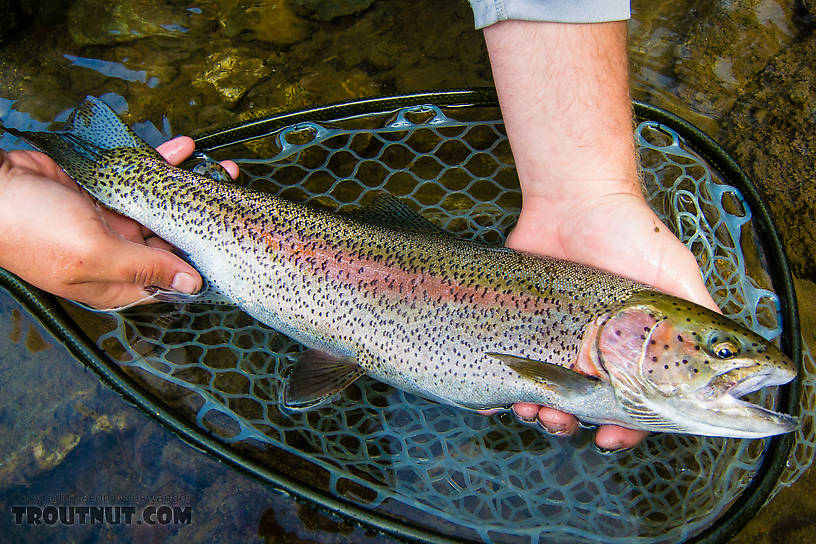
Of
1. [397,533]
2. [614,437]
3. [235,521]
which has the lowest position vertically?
[235,521]

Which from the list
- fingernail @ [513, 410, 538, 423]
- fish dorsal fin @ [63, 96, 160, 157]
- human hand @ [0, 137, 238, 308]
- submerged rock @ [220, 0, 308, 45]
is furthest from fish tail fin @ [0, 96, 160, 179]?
fingernail @ [513, 410, 538, 423]

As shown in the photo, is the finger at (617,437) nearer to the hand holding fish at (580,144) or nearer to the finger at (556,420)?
the hand holding fish at (580,144)

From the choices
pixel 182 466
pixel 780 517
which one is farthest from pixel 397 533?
pixel 780 517

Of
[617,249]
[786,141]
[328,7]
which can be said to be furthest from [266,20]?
[786,141]

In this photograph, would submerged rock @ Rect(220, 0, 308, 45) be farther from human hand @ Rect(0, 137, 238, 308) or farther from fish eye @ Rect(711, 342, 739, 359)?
fish eye @ Rect(711, 342, 739, 359)

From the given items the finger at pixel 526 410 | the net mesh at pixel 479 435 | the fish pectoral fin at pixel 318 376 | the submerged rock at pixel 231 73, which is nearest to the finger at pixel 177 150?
the net mesh at pixel 479 435

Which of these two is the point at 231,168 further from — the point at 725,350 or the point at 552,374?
the point at 725,350

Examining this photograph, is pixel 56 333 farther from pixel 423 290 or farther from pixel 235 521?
pixel 423 290
